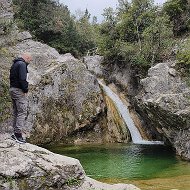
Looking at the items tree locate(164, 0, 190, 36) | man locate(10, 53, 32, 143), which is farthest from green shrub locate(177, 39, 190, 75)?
man locate(10, 53, 32, 143)

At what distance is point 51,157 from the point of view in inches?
500

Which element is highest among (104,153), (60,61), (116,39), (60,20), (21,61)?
(60,20)

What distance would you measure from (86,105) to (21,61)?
23062mm

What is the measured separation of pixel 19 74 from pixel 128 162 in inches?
536

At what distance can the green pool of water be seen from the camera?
20392mm

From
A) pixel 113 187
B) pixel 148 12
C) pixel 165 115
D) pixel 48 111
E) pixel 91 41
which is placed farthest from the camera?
pixel 91 41

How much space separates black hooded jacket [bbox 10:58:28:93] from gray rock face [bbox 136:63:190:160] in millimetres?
15431

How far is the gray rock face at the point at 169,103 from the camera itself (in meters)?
26.4

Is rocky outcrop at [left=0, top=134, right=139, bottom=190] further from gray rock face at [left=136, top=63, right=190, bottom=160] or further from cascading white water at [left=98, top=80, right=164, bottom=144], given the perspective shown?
cascading white water at [left=98, top=80, right=164, bottom=144]

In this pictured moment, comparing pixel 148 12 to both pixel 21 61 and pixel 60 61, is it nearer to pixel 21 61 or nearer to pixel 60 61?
pixel 60 61

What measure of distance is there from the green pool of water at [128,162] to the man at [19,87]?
7.51 metres

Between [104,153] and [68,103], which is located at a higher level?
[68,103]

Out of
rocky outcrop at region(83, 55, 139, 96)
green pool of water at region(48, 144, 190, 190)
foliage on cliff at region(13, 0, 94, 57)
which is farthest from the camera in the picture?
foliage on cliff at region(13, 0, 94, 57)

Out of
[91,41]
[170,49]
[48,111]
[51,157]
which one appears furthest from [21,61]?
[91,41]
